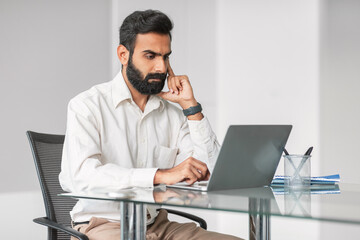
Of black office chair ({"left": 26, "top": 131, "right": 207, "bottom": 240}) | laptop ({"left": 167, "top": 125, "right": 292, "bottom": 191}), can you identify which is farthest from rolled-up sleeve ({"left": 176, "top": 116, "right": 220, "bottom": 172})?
laptop ({"left": 167, "top": 125, "right": 292, "bottom": 191})

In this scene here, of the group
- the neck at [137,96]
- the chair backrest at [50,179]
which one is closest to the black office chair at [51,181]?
the chair backrest at [50,179]

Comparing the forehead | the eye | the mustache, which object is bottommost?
the mustache

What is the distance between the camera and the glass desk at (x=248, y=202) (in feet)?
4.69

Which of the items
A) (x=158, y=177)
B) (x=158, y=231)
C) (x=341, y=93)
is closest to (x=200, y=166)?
(x=158, y=177)

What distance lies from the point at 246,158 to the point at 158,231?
0.62m

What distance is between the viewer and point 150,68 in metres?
2.48

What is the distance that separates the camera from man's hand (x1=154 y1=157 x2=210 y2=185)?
1944 millimetres

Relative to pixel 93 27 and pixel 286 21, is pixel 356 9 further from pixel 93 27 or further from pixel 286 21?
pixel 93 27

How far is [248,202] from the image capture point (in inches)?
61.6

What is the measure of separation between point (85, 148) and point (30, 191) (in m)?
1.80

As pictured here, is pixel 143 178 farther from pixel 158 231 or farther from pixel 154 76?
pixel 154 76

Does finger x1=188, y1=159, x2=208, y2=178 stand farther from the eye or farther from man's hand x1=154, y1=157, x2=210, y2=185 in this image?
the eye

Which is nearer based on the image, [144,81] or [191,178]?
[191,178]

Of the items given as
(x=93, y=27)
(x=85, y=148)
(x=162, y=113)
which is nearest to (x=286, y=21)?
(x=93, y=27)
